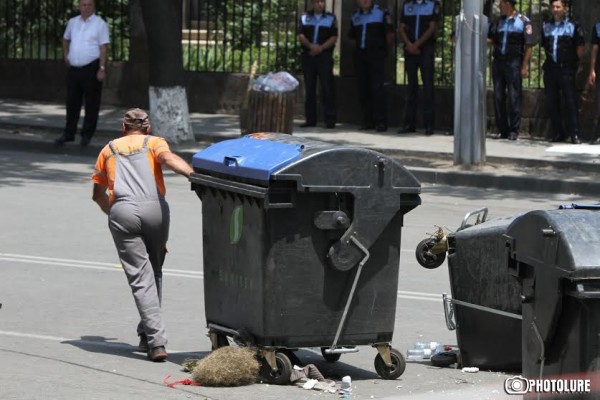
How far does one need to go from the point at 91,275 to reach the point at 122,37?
12.5m

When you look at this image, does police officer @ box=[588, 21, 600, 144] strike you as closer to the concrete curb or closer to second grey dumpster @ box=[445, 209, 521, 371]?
the concrete curb

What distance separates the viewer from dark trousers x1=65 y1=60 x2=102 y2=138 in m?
18.0

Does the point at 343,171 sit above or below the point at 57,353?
above

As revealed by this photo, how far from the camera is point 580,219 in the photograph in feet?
19.4

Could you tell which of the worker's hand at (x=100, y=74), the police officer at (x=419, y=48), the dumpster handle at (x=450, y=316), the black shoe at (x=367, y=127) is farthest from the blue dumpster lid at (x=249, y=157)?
the black shoe at (x=367, y=127)

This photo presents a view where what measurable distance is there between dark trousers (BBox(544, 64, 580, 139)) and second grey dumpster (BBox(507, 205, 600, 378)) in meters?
12.2

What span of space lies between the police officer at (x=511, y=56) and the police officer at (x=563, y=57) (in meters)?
0.27

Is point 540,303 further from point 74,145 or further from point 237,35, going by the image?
point 237,35

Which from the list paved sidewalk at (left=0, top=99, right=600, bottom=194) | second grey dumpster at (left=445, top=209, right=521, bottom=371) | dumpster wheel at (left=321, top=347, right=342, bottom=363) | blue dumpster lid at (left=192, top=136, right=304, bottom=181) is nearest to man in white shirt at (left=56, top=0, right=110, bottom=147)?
paved sidewalk at (left=0, top=99, right=600, bottom=194)

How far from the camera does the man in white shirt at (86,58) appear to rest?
58.7ft

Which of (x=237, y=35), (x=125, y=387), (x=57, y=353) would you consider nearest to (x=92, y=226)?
(x=57, y=353)

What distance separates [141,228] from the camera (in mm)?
8102

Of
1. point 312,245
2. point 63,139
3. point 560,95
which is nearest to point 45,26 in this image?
point 63,139

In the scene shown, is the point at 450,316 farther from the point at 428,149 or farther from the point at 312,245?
the point at 428,149
